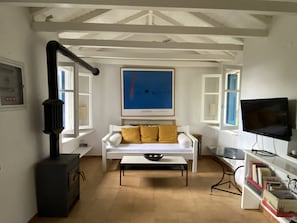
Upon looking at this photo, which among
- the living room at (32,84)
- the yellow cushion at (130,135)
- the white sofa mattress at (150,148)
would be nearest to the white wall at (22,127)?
the living room at (32,84)

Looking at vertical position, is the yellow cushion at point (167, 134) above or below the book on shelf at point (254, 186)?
above

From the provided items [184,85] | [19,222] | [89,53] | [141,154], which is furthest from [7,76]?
[184,85]

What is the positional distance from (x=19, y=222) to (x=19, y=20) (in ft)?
6.98

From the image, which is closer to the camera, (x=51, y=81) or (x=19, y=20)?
(x=19, y=20)

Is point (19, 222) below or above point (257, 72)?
below

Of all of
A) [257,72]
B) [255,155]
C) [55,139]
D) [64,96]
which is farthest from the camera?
[64,96]

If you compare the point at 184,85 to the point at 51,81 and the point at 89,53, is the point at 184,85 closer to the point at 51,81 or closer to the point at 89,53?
the point at 89,53

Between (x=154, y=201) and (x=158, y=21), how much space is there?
3029mm

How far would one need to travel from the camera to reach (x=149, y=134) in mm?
4898

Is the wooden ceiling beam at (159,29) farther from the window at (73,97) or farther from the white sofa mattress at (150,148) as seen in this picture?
the white sofa mattress at (150,148)

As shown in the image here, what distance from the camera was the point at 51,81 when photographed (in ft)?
8.38

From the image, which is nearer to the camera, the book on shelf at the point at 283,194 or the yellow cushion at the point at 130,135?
the book on shelf at the point at 283,194

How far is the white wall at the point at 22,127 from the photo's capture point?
6.70 ft

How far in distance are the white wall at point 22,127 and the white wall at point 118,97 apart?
2493 mm
